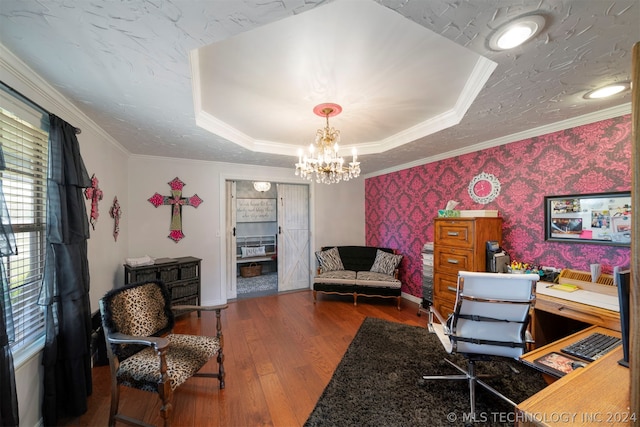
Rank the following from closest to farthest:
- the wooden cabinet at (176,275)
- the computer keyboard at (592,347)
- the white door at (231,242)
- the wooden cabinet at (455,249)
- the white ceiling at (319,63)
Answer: the white ceiling at (319,63) < the computer keyboard at (592,347) < the wooden cabinet at (455,249) < the wooden cabinet at (176,275) < the white door at (231,242)

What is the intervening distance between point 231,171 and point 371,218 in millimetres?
2928

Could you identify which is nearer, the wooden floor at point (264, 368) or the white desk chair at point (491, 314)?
the white desk chair at point (491, 314)

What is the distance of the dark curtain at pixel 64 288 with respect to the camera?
5.25 feet

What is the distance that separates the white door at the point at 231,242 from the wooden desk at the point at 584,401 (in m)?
4.15

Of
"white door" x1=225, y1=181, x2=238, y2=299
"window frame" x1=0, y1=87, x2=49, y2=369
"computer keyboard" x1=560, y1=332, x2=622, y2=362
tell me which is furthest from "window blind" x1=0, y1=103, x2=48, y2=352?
"computer keyboard" x1=560, y1=332, x2=622, y2=362

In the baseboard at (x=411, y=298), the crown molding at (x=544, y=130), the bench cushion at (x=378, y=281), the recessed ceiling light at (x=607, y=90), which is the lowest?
the baseboard at (x=411, y=298)

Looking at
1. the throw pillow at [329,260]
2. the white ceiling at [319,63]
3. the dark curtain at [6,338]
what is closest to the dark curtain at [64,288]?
the dark curtain at [6,338]

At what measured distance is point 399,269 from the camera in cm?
430

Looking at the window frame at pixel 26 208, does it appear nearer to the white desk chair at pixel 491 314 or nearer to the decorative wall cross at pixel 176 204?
the decorative wall cross at pixel 176 204

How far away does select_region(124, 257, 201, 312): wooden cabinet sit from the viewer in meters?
3.06

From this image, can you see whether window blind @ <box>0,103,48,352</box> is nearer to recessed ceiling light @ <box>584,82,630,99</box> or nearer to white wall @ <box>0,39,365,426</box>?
white wall @ <box>0,39,365,426</box>

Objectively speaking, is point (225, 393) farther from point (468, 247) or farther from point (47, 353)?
point (468, 247)

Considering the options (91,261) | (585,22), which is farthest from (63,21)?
(585,22)

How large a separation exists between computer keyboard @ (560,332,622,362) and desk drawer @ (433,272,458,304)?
4.50ft
